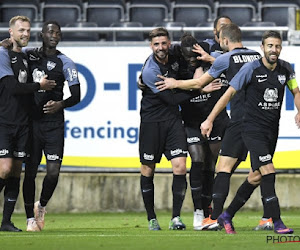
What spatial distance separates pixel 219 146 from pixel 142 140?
941mm

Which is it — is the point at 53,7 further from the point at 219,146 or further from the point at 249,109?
the point at 249,109

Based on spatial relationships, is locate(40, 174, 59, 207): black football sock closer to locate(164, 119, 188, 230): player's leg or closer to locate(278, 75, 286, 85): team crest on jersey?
locate(164, 119, 188, 230): player's leg

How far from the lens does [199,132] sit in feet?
38.3

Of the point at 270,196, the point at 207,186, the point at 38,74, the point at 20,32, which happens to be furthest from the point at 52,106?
the point at 270,196

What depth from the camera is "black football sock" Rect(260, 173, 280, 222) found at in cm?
994

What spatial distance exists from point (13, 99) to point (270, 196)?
317 centimetres

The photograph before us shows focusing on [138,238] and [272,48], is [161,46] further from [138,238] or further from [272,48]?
[138,238]

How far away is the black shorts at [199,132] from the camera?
458 inches

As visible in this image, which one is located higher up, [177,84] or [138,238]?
[177,84]

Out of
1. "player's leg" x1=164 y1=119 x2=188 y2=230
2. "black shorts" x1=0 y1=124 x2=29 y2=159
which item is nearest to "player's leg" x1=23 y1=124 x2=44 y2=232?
"black shorts" x1=0 y1=124 x2=29 y2=159

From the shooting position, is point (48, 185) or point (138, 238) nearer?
point (138, 238)

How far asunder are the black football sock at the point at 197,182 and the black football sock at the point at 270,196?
151 cm

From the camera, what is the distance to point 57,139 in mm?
11625

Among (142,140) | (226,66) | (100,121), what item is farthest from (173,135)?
(100,121)
